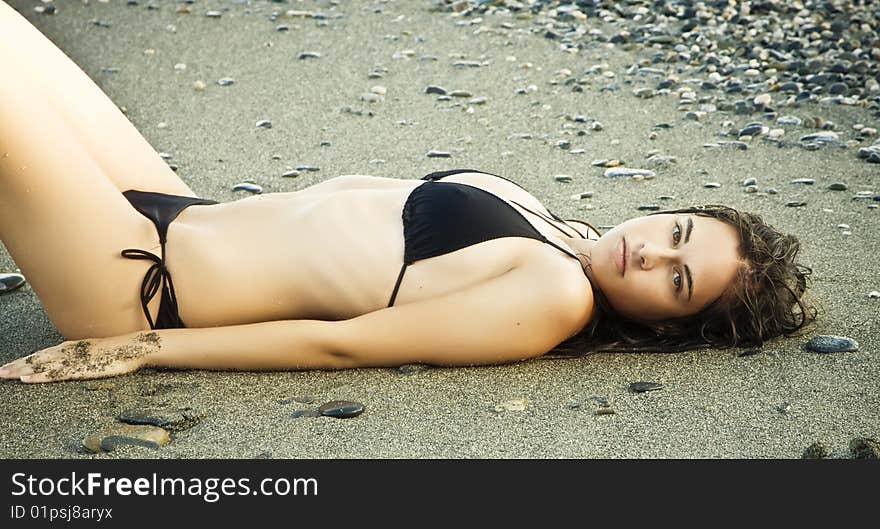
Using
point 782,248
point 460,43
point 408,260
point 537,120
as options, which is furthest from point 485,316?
point 460,43

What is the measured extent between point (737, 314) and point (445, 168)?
99.3 inches

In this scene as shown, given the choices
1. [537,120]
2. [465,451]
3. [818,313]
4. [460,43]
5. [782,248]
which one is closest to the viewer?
[465,451]

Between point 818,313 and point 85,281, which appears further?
point 818,313

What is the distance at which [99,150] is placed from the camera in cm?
381

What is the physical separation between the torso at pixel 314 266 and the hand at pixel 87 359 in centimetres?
17

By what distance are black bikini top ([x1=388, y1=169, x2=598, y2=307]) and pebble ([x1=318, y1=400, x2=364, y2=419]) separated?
14.4 inches

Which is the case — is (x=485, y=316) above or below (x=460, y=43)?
below

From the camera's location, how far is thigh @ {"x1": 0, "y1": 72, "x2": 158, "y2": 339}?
126 inches

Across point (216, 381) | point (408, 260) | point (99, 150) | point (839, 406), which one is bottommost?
point (839, 406)

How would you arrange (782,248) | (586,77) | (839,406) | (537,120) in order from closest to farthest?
(839,406), (782,248), (537,120), (586,77)

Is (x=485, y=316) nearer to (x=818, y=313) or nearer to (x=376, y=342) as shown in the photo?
(x=376, y=342)

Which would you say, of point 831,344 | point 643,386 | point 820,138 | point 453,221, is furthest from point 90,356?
point 820,138

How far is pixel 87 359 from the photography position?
3.44 meters

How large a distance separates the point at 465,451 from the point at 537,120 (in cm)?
389
